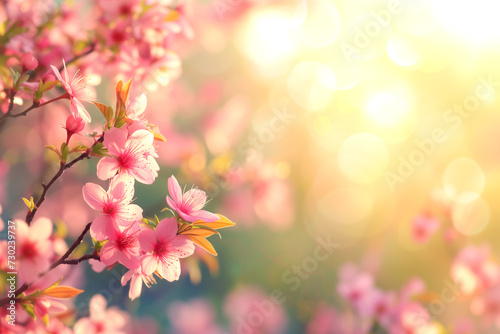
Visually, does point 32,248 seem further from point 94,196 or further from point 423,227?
point 423,227

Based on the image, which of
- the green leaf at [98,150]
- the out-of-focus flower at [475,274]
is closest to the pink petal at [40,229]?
the green leaf at [98,150]

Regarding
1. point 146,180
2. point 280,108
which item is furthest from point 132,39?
point 280,108

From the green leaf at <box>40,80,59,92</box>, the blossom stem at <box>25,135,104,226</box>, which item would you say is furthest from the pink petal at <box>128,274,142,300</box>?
the green leaf at <box>40,80,59,92</box>

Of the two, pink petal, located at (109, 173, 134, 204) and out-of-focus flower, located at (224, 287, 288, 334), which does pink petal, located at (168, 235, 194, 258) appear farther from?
out-of-focus flower, located at (224, 287, 288, 334)

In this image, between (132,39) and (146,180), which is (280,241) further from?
(146,180)

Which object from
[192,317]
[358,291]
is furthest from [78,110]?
[192,317]

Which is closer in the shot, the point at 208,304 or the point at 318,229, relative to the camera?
the point at 208,304

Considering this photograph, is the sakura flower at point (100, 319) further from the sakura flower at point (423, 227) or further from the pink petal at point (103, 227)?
the sakura flower at point (423, 227)
